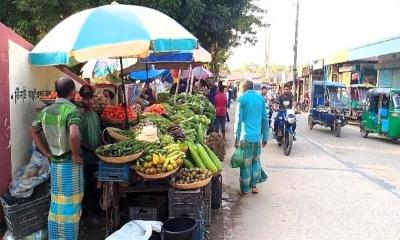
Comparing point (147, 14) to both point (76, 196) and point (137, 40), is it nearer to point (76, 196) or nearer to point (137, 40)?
point (137, 40)

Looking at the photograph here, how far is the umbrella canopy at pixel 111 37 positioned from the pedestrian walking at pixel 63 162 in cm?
44

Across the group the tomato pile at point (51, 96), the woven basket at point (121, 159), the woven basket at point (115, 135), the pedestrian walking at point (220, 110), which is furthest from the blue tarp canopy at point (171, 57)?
the pedestrian walking at point (220, 110)

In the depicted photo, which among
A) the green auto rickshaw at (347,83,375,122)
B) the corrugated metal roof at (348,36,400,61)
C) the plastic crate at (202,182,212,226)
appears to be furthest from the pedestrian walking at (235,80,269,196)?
the green auto rickshaw at (347,83,375,122)

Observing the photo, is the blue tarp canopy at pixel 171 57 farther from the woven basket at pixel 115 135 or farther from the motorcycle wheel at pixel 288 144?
the motorcycle wheel at pixel 288 144

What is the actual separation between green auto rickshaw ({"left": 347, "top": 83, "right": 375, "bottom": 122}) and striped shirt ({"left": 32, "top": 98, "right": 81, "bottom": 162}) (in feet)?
65.4

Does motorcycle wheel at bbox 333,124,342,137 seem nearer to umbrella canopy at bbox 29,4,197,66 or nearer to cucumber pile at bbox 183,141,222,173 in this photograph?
cucumber pile at bbox 183,141,222,173

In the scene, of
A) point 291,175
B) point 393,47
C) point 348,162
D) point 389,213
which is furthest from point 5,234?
point 393,47

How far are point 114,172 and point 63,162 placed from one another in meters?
0.56

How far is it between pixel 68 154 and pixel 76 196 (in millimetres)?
474

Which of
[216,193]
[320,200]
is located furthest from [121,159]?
[320,200]

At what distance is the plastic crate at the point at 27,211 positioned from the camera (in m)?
5.00

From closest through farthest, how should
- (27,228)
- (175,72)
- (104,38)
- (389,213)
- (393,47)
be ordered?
(104,38)
(27,228)
(389,213)
(175,72)
(393,47)

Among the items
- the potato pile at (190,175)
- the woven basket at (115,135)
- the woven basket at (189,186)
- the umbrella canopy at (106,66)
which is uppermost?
the umbrella canopy at (106,66)

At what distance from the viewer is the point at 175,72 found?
52.1 feet
